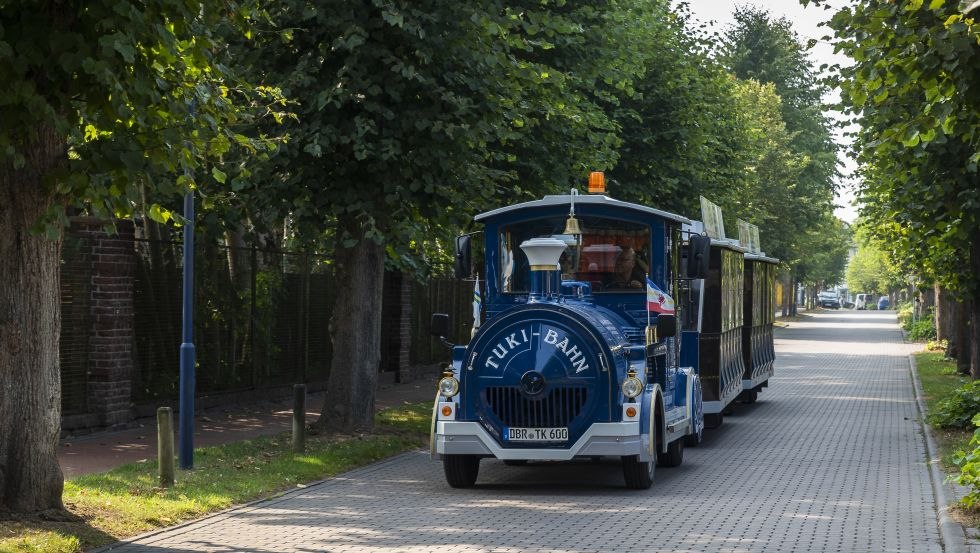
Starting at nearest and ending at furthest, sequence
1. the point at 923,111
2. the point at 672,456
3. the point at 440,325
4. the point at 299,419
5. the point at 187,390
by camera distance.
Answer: the point at 923,111 → the point at 187,390 → the point at 440,325 → the point at 672,456 → the point at 299,419

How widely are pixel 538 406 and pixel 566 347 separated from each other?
61 cm

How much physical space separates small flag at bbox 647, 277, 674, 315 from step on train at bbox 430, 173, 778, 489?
0.02 meters

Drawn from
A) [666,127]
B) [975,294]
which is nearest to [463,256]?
[975,294]

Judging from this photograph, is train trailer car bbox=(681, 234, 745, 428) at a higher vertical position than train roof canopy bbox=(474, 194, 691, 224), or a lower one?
lower

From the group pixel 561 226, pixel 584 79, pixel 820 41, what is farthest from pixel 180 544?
pixel 584 79

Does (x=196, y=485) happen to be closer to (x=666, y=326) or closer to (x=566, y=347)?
(x=566, y=347)

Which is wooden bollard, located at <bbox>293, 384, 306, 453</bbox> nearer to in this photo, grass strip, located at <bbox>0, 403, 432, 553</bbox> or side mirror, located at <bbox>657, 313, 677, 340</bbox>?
grass strip, located at <bbox>0, 403, 432, 553</bbox>

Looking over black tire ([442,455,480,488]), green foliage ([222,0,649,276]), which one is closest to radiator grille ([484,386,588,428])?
black tire ([442,455,480,488])

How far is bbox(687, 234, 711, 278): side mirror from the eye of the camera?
14960mm

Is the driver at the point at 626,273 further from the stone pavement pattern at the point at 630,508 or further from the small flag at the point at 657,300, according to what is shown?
the stone pavement pattern at the point at 630,508

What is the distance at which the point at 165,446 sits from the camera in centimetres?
1301

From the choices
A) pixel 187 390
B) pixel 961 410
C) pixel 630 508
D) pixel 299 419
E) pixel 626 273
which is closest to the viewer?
pixel 630 508

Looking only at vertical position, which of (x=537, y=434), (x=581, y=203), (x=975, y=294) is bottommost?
(x=537, y=434)

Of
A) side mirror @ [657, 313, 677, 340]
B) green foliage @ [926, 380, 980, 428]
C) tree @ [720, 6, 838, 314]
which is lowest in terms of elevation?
green foliage @ [926, 380, 980, 428]
